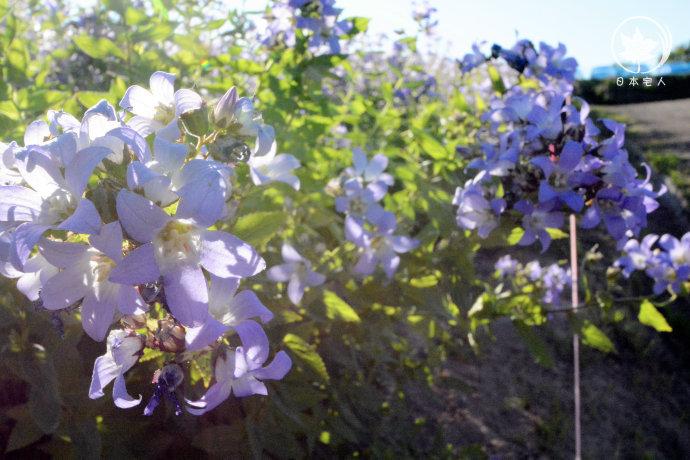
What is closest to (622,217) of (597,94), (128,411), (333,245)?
(333,245)

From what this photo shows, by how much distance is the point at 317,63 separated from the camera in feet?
6.52

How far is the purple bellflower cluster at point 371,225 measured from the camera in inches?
65.8

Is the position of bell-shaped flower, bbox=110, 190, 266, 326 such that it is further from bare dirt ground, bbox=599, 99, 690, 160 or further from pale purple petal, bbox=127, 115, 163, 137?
bare dirt ground, bbox=599, 99, 690, 160

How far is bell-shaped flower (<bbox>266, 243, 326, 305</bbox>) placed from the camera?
153 centimetres

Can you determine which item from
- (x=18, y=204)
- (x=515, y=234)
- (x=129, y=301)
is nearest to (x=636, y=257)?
(x=515, y=234)

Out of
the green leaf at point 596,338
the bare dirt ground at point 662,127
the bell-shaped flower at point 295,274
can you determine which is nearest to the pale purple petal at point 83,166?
the bell-shaped flower at point 295,274

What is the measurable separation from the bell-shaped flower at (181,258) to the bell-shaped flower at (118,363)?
0.17m

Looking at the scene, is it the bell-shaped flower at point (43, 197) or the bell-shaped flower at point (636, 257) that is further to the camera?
the bell-shaped flower at point (636, 257)

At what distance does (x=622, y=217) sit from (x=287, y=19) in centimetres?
114

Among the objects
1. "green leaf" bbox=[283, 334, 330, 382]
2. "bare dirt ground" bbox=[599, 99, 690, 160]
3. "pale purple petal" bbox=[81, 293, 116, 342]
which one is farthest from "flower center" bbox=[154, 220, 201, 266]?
"bare dirt ground" bbox=[599, 99, 690, 160]

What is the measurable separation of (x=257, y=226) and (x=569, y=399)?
329cm

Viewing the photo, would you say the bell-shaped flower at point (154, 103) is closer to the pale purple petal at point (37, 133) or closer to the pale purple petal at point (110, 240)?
the pale purple petal at point (37, 133)

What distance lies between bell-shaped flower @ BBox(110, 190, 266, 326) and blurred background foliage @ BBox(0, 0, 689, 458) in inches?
8.4

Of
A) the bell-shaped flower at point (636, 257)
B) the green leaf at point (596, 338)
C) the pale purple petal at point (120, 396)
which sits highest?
the pale purple petal at point (120, 396)
